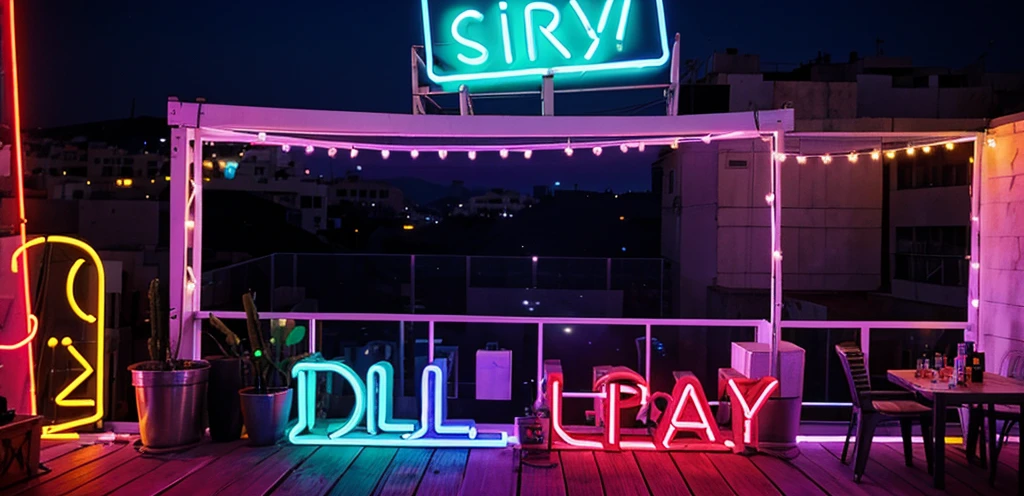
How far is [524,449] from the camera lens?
5.60m

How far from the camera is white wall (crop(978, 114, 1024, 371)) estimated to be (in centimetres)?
595

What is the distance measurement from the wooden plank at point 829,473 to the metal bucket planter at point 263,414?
386 centimetres

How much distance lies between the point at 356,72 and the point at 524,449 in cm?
594

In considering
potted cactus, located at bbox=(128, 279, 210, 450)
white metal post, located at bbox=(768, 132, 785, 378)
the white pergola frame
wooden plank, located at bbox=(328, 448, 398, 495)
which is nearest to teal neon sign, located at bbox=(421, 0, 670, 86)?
the white pergola frame

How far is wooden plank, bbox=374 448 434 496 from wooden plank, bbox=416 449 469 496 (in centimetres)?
5

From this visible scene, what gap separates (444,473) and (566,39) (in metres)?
3.78

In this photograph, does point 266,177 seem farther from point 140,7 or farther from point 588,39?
point 588,39

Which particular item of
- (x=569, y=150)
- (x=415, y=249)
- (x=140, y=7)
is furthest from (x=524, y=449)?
(x=415, y=249)

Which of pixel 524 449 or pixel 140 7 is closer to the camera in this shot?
pixel 524 449

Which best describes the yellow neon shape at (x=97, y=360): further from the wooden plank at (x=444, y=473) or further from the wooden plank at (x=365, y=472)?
the wooden plank at (x=444, y=473)

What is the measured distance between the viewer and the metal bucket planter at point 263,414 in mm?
5699

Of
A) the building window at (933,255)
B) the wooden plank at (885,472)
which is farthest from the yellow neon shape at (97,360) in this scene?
the building window at (933,255)

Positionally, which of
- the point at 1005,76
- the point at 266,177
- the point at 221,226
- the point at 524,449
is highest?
the point at 1005,76

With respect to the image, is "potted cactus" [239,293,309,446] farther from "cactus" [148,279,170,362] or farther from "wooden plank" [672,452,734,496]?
"wooden plank" [672,452,734,496]
